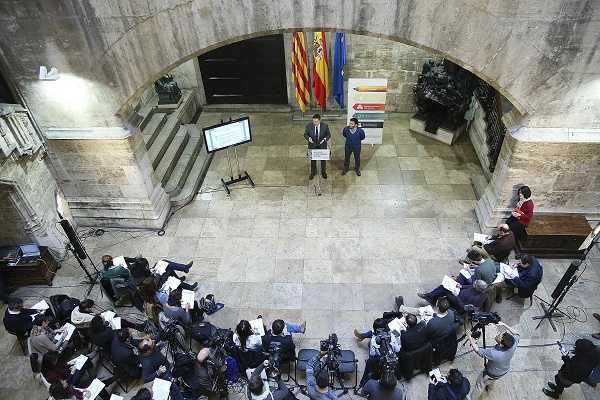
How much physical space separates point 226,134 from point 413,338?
531 centimetres

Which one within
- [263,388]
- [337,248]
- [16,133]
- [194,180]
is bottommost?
[337,248]

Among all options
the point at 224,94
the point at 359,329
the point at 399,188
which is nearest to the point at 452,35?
the point at 399,188

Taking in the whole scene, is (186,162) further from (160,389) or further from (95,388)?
(160,389)

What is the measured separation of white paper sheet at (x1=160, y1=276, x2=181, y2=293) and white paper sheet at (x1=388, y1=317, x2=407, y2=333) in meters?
3.27

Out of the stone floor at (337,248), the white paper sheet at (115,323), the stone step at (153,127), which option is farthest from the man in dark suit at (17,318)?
the stone step at (153,127)

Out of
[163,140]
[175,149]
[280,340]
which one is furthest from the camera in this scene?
[175,149]

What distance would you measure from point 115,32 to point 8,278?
184 inches

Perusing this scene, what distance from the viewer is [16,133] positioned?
7027 millimetres

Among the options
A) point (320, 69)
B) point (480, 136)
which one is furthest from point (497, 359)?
point (320, 69)

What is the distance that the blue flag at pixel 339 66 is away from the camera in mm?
10430

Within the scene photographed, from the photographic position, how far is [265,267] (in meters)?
7.91

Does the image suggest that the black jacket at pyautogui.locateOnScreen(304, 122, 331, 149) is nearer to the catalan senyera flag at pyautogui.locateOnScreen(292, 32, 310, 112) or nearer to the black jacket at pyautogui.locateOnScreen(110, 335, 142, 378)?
the catalan senyera flag at pyautogui.locateOnScreen(292, 32, 310, 112)

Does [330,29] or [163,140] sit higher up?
[330,29]

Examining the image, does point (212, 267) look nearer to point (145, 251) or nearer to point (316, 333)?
point (145, 251)
